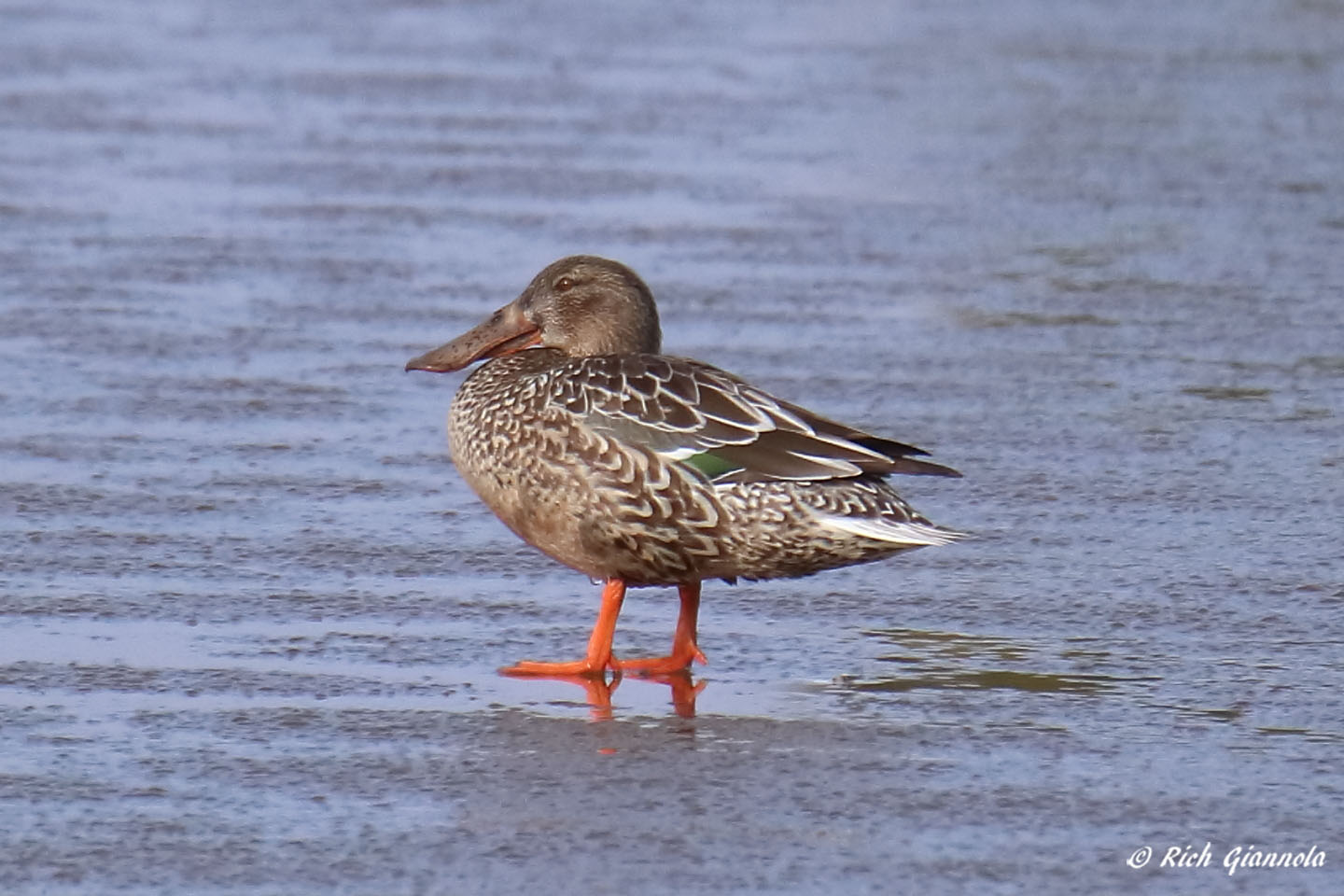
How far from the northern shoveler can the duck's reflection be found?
2 centimetres

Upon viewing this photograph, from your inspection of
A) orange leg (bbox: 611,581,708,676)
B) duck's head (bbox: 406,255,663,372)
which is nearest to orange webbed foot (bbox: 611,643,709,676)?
orange leg (bbox: 611,581,708,676)

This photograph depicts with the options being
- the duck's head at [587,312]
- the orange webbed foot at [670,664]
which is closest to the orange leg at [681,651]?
the orange webbed foot at [670,664]

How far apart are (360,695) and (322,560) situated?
1193 millimetres

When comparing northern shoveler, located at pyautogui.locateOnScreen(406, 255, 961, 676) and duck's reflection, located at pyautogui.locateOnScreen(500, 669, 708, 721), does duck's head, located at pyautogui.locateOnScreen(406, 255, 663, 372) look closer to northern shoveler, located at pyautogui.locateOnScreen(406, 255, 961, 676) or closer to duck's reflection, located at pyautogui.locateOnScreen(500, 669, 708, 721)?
northern shoveler, located at pyautogui.locateOnScreen(406, 255, 961, 676)

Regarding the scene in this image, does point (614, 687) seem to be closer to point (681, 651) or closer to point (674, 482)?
point (681, 651)

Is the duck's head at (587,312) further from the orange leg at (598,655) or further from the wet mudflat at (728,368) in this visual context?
the orange leg at (598,655)

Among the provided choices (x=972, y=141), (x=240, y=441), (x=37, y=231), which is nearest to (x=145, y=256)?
(x=37, y=231)

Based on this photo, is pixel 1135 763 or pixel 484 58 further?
pixel 484 58

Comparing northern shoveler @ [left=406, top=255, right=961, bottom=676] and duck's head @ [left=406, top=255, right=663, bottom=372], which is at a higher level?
duck's head @ [left=406, top=255, right=663, bottom=372]

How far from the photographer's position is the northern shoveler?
625cm

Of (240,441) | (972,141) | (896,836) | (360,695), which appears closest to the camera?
(896,836)

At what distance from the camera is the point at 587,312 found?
714 cm

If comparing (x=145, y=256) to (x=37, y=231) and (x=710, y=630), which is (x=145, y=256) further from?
(x=710, y=630)

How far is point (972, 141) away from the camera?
1365 centimetres
